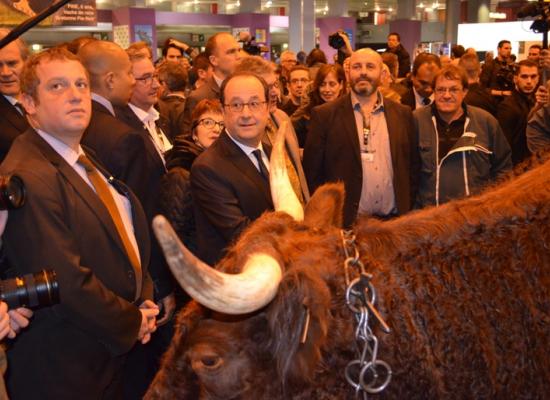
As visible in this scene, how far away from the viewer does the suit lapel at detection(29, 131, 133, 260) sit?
2965 millimetres

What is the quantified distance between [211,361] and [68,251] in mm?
899

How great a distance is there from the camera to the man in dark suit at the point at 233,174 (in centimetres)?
373

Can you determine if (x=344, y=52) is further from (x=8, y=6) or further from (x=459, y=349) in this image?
(x=459, y=349)

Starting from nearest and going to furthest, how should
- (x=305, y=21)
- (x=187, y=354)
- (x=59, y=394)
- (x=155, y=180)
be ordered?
(x=187, y=354)
(x=59, y=394)
(x=155, y=180)
(x=305, y=21)

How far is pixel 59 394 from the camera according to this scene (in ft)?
9.43

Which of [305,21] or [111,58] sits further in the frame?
[305,21]

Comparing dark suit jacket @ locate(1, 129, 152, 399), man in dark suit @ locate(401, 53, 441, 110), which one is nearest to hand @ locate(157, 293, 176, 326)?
dark suit jacket @ locate(1, 129, 152, 399)

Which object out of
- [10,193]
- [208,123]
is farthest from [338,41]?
[10,193]

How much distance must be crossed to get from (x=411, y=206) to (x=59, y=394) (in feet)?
10.7

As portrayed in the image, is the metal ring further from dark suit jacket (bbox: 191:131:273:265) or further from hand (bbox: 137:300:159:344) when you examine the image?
dark suit jacket (bbox: 191:131:273:265)

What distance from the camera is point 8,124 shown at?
13.6ft

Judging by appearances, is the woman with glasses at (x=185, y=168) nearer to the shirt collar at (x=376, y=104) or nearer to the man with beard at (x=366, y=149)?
the man with beard at (x=366, y=149)

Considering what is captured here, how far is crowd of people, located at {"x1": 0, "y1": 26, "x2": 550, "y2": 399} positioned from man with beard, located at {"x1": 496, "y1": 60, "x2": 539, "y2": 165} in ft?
3.76

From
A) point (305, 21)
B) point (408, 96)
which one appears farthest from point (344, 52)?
point (305, 21)
